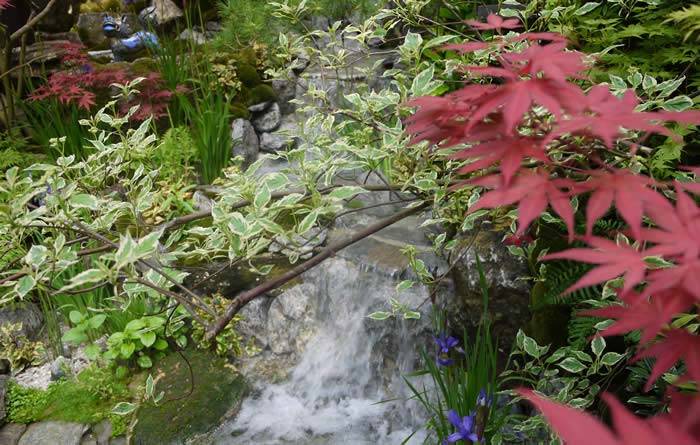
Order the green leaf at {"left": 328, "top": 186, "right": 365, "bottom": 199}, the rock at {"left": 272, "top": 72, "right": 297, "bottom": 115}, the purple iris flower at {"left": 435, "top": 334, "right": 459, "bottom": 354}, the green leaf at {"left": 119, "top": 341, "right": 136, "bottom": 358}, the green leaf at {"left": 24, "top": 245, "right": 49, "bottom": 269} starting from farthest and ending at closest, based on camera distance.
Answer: the rock at {"left": 272, "top": 72, "right": 297, "bottom": 115} < the green leaf at {"left": 119, "top": 341, "right": 136, "bottom": 358} < the purple iris flower at {"left": 435, "top": 334, "right": 459, "bottom": 354} < the green leaf at {"left": 328, "top": 186, "right": 365, "bottom": 199} < the green leaf at {"left": 24, "top": 245, "right": 49, "bottom": 269}

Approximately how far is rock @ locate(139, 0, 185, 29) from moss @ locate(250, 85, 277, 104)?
1.88 m

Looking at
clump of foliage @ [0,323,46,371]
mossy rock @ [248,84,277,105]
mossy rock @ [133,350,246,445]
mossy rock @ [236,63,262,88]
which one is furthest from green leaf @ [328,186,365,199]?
mossy rock @ [236,63,262,88]

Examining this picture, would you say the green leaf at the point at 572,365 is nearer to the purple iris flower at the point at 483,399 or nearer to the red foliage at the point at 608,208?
the purple iris flower at the point at 483,399

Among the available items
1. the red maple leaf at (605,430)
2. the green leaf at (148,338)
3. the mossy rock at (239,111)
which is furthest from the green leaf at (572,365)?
the mossy rock at (239,111)

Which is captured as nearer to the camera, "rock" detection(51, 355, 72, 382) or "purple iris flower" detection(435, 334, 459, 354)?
"purple iris flower" detection(435, 334, 459, 354)

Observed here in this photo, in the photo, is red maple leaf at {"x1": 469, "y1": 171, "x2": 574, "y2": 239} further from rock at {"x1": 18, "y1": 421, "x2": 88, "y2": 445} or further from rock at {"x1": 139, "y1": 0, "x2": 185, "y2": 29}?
rock at {"x1": 139, "y1": 0, "x2": 185, "y2": 29}

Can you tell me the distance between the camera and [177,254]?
73.6 inches

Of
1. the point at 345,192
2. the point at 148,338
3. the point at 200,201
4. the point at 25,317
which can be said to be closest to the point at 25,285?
the point at 345,192

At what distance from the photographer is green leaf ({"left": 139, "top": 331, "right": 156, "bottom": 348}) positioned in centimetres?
299

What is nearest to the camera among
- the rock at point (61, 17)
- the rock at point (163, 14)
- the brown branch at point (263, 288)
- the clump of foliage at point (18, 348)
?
the brown branch at point (263, 288)

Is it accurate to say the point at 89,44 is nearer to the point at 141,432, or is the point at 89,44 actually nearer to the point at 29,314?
the point at 29,314

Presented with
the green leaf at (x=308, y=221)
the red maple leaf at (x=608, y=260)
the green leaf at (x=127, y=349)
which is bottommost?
the green leaf at (x=127, y=349)

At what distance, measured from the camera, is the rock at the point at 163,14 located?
633 cm

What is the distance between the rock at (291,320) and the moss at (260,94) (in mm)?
2554
